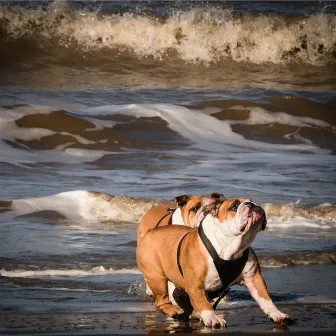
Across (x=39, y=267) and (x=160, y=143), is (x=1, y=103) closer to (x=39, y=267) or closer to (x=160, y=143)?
(x=160, y=143)

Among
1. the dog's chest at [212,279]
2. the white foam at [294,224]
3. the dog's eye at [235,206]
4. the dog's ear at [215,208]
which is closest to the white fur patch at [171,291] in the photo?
the dog's chest at [212,279]

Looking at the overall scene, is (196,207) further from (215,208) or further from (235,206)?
(235,206)

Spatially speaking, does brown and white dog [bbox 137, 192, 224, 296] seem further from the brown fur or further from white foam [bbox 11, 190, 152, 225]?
white foam [bbox 11, 190, 152, 225]

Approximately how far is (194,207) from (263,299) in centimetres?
141

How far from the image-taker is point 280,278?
905 centimetres

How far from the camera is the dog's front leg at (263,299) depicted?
22.3 ft

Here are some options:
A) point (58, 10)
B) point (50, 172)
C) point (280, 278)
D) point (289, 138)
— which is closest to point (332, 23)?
point (58, 10)

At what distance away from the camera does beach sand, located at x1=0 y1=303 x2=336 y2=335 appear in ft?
22.0

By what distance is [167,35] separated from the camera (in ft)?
A: 85.6

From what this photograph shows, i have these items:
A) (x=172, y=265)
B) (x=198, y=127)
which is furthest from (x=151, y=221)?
(x=198, y=127)

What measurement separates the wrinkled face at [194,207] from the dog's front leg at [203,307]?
0.67 m

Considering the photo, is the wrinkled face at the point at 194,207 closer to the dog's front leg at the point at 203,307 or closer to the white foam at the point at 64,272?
the dog's front leg at the point at 203,307

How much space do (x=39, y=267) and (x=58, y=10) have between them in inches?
707

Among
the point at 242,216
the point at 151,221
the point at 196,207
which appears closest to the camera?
the point at 242,216
